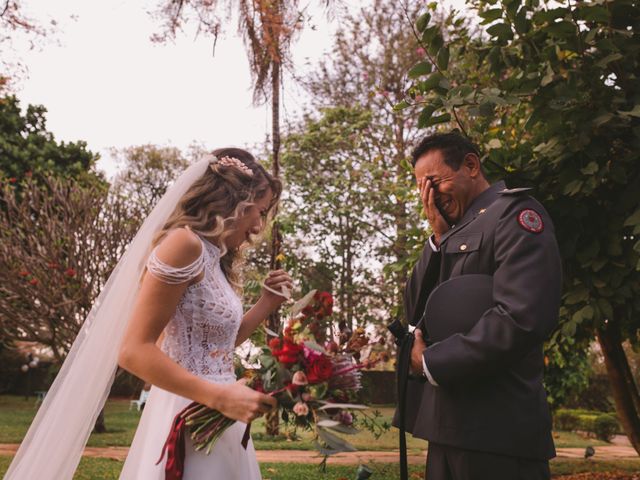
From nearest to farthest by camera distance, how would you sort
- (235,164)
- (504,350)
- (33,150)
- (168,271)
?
1. (504,350)
2. (168,271)
3. (235,164)
4. (33,150)

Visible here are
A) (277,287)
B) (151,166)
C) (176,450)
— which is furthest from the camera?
(151,166)

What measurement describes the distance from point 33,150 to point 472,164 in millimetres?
21875

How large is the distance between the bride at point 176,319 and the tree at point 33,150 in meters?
19.1

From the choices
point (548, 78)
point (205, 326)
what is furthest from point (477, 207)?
point (548, 78)

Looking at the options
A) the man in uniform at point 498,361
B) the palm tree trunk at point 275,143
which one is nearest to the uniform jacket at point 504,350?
the man in uniform at point 498,361

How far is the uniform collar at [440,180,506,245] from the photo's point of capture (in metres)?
2.58

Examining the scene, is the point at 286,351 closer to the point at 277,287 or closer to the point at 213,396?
the point at 213,396

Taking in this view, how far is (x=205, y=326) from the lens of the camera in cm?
246

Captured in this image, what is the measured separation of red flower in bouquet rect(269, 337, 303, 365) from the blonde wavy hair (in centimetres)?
62

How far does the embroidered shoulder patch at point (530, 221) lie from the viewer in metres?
2.25

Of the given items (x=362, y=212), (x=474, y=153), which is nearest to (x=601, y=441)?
(x=362, y=212)

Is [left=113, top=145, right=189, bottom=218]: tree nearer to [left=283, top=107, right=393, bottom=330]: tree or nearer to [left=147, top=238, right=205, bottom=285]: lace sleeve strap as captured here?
[left=283, top=107, right=393, bottom=330]: tree

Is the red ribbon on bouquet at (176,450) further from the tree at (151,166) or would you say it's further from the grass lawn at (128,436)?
the tree at (151,166)

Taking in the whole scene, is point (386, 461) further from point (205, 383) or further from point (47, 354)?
point (47, 354)
